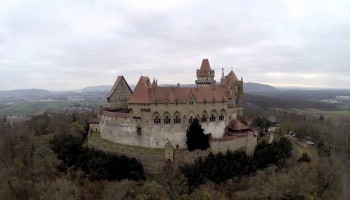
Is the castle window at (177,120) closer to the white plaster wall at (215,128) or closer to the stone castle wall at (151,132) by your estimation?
the stone castle wall at (151,132)

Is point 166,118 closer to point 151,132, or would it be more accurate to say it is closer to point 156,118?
point 156,118

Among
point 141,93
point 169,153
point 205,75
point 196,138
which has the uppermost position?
point 205,75

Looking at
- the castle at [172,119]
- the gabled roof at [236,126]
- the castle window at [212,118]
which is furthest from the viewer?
the gabled roof at [236,126]

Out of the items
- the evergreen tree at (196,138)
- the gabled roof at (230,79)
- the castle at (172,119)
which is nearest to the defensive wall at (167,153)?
the castle at (172,119)

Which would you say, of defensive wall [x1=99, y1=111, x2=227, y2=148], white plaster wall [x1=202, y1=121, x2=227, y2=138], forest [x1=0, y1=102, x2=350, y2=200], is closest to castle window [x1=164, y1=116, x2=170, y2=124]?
defensive wall [x1=99, y1=111, x2=227, y2=148]

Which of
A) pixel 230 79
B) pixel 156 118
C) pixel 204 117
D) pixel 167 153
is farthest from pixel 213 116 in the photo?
pixel 230 79

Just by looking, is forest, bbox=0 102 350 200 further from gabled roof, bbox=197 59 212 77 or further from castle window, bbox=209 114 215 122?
gabled roof, bbox=197 59 212 77

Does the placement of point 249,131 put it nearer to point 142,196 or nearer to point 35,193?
point 142,196
